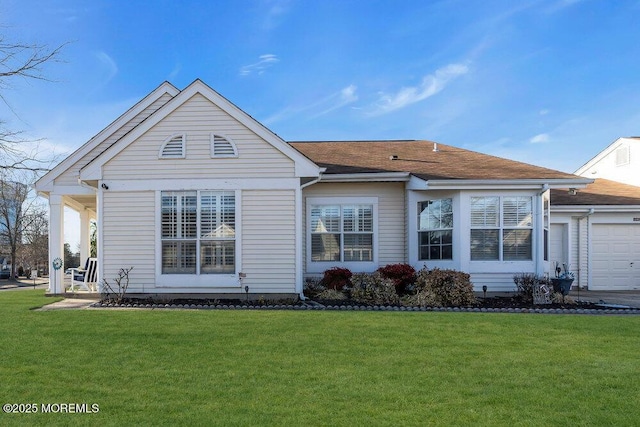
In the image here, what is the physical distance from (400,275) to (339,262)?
79.5 inches

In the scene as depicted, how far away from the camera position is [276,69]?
16.8m

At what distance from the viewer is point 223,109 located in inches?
495

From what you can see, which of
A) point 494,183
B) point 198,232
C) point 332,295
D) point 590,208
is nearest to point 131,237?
point 198,232

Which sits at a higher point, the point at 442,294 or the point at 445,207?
the point at 445,207

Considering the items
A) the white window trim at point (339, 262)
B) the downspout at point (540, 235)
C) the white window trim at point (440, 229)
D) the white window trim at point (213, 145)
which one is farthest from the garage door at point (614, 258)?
the white window trim at point (213, 145)

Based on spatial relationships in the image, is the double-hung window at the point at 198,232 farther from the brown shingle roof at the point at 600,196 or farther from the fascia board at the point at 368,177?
the brown shingle roof at the point at 600,196

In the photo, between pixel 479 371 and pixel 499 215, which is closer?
pixel 479 371

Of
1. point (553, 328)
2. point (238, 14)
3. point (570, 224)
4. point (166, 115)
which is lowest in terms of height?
point (553, 328)

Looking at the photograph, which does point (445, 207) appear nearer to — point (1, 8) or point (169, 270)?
point (169, 270)

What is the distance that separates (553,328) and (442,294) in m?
3.56

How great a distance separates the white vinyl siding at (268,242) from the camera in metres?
12.5

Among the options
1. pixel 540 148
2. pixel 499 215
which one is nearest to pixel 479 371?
pixel 499 215

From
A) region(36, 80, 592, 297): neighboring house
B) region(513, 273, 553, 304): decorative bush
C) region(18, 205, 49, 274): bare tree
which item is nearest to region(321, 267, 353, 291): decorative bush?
region(36, 80, 592, 297): neighboring house

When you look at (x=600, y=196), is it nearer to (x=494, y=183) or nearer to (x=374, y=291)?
(x=494, y=183)
